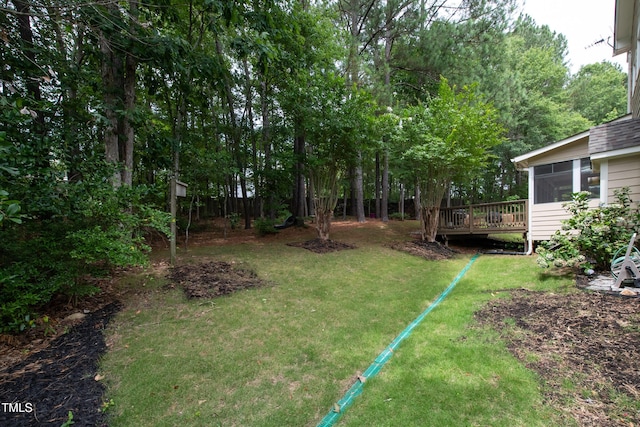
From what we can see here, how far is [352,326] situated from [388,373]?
1014mm

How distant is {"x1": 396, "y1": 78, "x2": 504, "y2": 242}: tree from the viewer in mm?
8000

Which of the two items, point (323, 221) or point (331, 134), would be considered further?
point (323, 221)

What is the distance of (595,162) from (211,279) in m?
7.74

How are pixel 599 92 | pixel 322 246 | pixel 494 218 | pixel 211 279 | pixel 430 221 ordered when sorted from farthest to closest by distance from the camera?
pixel 599 92, pixel 430 221, pixel 494 218, pixel 322 246, pixel 211 279

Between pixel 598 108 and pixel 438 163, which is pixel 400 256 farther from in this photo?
pixel 598 108

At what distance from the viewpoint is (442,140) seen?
26.3ft

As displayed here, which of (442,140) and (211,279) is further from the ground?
(442,140)

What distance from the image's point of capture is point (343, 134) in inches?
294

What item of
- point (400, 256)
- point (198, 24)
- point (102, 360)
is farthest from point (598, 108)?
point (102, 360)

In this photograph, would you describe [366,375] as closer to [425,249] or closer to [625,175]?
[625,175]

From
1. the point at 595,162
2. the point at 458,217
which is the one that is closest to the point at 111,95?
the point at 595,162

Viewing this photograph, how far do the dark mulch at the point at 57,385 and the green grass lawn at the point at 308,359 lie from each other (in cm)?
12

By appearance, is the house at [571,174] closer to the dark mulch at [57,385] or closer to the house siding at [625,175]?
the house siding at [625,175]

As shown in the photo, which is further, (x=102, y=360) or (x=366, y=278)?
(x=366, y=278)
